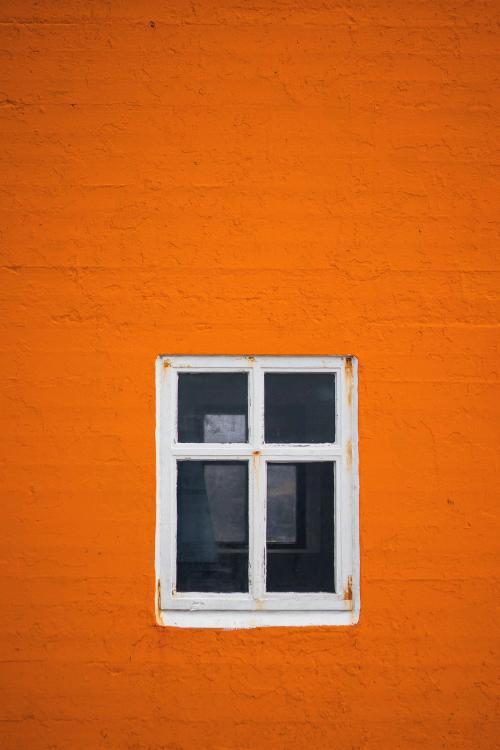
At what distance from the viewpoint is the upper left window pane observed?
4977mm

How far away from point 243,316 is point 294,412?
9.27ft

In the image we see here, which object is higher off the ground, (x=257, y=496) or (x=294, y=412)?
(x=294, y=412)

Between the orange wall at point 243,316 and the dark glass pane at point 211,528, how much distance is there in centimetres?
62

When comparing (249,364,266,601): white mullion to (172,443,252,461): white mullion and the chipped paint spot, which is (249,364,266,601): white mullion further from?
the chipped paint spot

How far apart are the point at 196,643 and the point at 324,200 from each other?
1.97 metres

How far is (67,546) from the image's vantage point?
2.50m

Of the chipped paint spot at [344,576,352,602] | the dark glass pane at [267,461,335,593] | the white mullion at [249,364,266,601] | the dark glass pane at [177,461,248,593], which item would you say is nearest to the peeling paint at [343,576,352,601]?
the chipped paint spot at [344,576,352,602]

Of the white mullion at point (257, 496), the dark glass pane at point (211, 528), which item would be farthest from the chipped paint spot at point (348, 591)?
the dark glass pane at point (211, 528)

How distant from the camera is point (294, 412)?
17.3 ft

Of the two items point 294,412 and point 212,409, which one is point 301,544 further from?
point 212,409

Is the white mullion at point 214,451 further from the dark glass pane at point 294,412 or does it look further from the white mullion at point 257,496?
the dark glass pane at point 294,412

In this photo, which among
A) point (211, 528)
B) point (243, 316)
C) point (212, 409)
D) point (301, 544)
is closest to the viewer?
point (243, 316)

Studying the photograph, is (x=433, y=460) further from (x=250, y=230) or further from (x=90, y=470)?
(x=90, y=470)

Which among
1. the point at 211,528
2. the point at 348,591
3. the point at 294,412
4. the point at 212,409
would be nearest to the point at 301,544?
the point at 211,528
